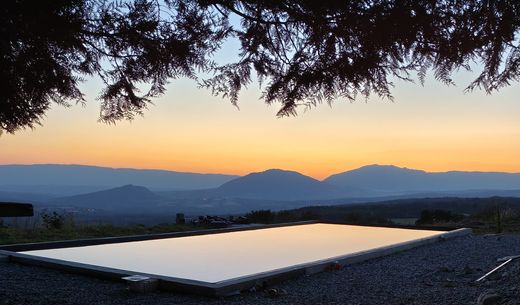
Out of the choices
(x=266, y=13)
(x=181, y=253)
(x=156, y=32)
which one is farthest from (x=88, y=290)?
(x=266, y=13)

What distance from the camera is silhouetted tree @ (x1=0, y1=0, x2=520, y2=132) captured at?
7.98ft

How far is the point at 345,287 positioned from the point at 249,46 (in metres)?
2.23

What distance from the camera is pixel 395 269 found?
5211 mm

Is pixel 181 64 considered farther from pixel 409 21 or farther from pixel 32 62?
pixel 409 21

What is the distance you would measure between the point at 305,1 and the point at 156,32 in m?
0.86

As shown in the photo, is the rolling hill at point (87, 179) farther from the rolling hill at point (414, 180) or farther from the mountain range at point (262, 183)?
the rolling hill at point (414, 180)

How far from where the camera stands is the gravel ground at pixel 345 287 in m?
3.73

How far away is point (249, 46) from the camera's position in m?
3.14

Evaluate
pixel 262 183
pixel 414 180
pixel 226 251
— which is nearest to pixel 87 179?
pixel 262 183

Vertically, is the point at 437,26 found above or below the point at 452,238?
above

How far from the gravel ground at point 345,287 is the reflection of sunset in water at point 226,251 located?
20.6 inches

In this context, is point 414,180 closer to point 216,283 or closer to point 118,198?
point 118,198

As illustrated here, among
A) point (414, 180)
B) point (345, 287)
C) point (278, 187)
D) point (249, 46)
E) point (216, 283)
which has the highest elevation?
point (414, 180)

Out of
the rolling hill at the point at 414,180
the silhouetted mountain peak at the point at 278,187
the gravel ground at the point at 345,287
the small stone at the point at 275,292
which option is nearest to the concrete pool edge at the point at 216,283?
the gravel ground at the point at 345,287
